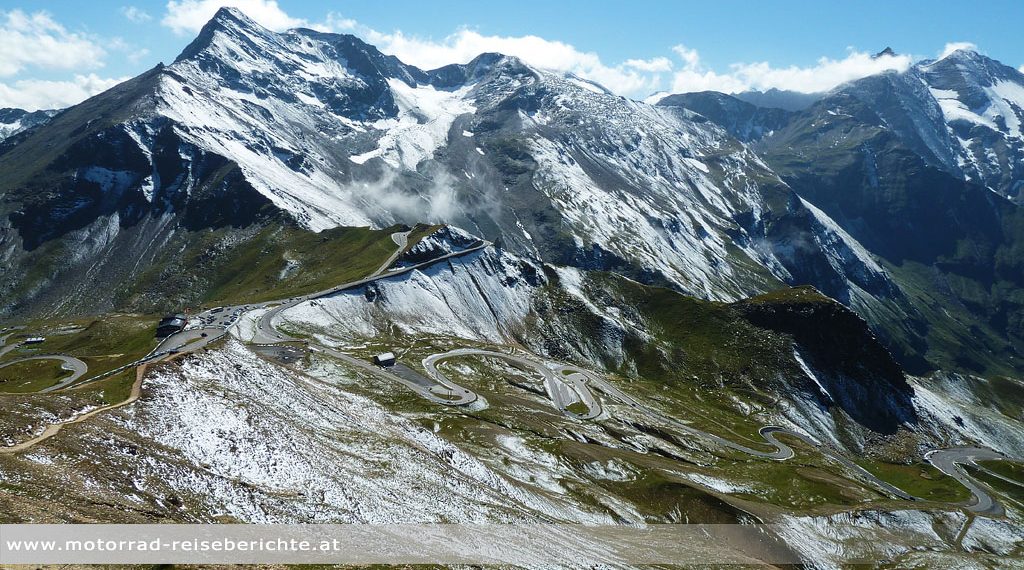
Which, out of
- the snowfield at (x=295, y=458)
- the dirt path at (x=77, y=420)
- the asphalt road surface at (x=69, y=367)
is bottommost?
the asphalt road surface at (x=69, y=367)

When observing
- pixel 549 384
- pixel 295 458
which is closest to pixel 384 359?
pixel 549 384

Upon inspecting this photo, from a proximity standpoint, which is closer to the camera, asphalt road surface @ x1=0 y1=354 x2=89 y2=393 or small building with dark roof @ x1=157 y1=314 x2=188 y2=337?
asphalt road surface @ x1=0 y1=354 x2=89 y2=393

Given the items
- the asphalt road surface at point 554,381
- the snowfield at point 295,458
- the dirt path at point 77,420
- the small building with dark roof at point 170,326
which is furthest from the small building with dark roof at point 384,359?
the dirt path at point 77,420

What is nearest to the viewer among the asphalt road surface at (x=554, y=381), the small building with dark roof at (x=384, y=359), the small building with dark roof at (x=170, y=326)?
the small building with dark roof at (x=170, y=326)

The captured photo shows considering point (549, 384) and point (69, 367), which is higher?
point (549, 384)

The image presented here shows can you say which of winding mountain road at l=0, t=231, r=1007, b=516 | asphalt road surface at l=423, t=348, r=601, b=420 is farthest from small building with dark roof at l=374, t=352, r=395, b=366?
asphalt road surface at l=423, t=348, r=601, b=420

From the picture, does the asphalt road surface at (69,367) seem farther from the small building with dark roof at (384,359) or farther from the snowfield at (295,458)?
the small building with dark roof at (384,359)

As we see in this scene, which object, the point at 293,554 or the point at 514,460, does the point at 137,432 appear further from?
the point at 514,460

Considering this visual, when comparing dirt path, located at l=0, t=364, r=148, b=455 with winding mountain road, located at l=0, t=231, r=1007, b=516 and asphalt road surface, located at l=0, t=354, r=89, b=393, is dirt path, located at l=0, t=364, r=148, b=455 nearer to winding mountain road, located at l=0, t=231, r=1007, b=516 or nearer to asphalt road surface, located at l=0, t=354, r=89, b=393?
winding mountain road, located at l=0, t=231, r=1007, b=516

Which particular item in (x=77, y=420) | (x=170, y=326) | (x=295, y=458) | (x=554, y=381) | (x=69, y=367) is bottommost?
(x=69, y=367)

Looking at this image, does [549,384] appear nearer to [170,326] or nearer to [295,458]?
[170,326]

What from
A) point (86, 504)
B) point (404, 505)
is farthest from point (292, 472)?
point (86, 504)

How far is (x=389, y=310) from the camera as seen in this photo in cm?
19325

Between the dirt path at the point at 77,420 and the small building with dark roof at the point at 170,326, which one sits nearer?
the dirt path at the point at 77,420
